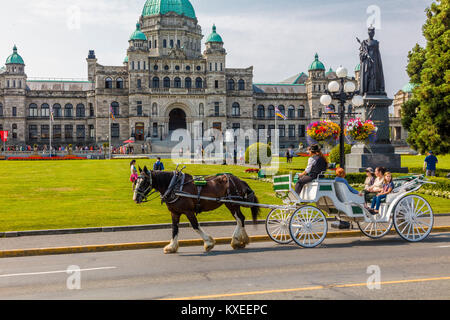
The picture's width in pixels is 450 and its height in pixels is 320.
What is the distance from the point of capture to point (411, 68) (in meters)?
36.6

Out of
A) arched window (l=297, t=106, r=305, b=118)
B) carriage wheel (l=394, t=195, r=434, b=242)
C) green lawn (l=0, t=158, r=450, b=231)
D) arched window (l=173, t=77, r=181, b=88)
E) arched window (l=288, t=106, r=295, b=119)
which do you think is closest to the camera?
carriage wheel (l=394, t=195, r=434, b=242)

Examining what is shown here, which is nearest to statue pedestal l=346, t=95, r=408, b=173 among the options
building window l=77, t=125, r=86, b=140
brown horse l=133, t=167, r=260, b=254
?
brown horse l=133, t=167, r=260, b=254

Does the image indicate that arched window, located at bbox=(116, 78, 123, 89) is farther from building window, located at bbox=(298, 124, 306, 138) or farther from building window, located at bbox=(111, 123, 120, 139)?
building window, located at bbox=(298, 124, 306, 138)

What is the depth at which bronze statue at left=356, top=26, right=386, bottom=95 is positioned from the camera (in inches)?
942

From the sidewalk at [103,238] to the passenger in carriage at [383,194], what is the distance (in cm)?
144

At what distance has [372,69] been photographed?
23.9 meters

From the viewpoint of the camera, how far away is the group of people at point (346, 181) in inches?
453

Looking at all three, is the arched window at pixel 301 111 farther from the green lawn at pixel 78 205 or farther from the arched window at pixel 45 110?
the green lawn at pixel 78 205

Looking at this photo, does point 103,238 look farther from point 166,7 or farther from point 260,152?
point 166,7

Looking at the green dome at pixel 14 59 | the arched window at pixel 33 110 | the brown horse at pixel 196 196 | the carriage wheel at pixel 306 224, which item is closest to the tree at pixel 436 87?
the carriage wheel at pixel 306 224

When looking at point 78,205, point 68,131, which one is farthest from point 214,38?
point 78,205

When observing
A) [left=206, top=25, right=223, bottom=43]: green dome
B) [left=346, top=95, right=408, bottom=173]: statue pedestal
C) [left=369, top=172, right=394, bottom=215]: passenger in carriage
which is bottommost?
[left=369, top=172, right=394, bottom=215]: passenger in carriage

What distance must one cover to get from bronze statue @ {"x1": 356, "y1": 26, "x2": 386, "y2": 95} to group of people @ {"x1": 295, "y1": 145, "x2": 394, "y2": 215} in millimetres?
12299

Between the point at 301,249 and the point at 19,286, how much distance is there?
6037 mm
